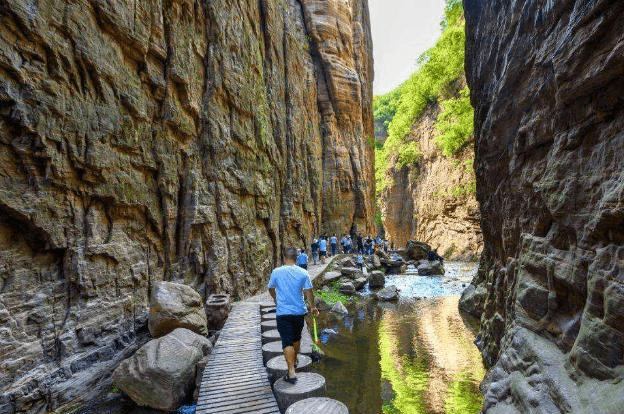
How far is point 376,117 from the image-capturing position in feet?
226

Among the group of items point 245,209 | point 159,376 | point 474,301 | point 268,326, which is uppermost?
point 245,209

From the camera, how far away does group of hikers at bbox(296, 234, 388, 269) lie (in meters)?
17.8

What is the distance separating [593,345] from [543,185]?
2.38 m

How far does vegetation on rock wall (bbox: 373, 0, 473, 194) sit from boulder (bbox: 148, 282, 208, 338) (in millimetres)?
18119

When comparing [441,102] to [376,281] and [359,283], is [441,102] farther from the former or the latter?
[359,283]

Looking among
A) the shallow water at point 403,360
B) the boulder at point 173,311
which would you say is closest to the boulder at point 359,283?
the shallow water at point 403,360

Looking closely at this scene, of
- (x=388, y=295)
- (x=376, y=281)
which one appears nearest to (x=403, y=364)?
(x=388, y=295)

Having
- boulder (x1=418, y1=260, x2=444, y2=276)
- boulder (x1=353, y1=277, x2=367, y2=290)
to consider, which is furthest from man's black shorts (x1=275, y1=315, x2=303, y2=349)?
boulder (x1=418, y1=260, x2=444, y2=276)

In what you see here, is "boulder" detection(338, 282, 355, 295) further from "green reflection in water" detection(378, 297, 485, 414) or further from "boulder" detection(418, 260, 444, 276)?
"boulder" detection(418, 260, 444, 276)

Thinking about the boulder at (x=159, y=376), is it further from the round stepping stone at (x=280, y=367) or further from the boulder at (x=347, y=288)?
the boulder at (x=347, y=288)

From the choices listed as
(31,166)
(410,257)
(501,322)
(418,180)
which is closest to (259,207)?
(31,166)

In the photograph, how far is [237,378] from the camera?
6430 millimetres

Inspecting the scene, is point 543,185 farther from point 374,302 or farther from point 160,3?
point 374,302

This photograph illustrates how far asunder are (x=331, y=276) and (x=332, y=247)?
6.83 m
